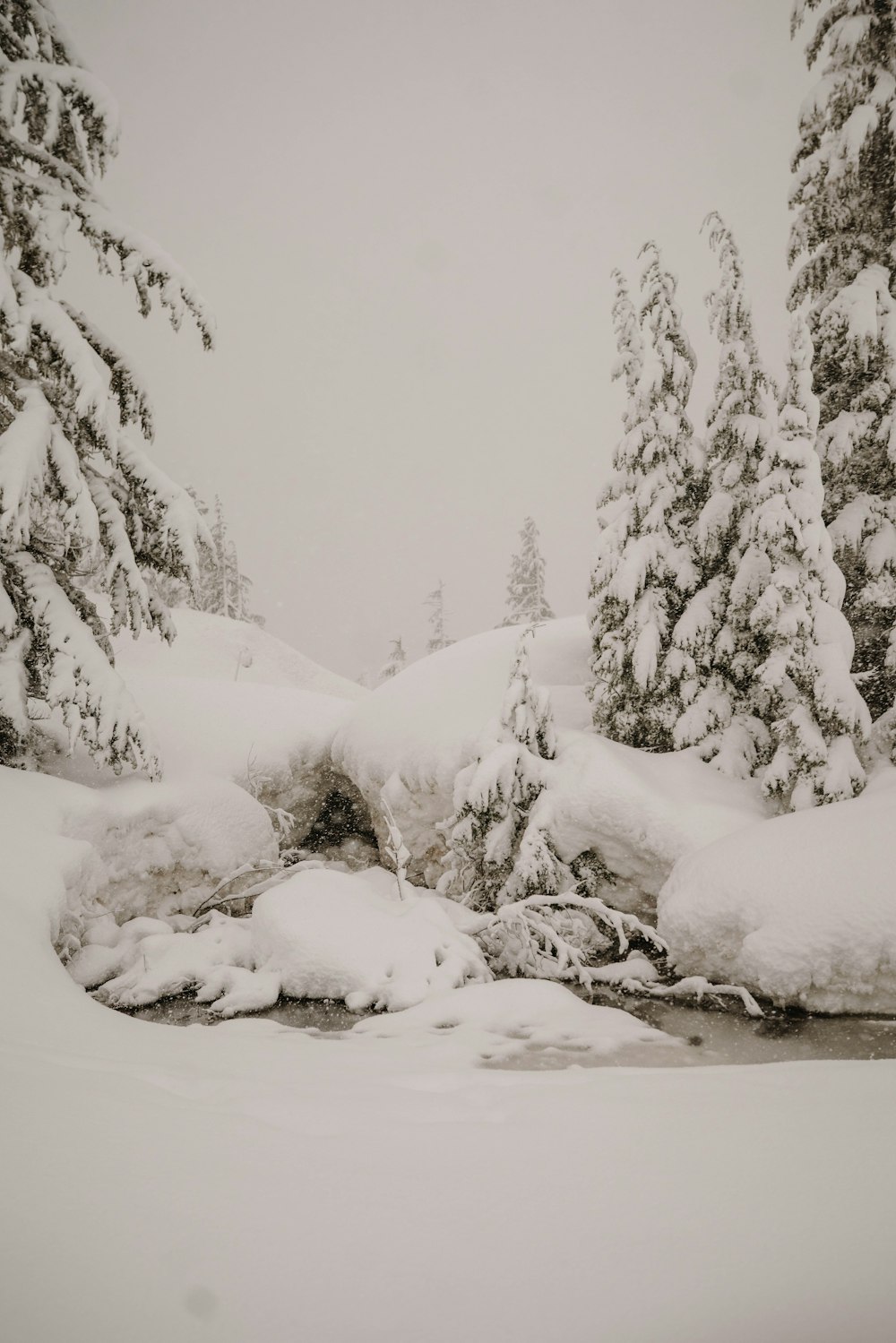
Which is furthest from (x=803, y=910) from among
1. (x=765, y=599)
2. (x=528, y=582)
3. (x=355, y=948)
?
(x=528, y=582)

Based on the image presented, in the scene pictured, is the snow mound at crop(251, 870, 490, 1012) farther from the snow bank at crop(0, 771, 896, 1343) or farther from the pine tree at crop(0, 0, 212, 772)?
the snow bank at crop(0, 771, 896, 1343)

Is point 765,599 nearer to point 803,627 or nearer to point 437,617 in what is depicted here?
point 803,627

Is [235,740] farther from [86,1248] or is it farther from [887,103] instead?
[887,103]

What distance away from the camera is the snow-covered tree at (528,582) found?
32.3 m

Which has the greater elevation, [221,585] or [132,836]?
[221,585]

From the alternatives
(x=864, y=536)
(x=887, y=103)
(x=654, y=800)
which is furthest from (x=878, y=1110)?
(x=887, y=103)

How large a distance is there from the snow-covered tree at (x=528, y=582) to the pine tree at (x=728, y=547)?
65.2ft

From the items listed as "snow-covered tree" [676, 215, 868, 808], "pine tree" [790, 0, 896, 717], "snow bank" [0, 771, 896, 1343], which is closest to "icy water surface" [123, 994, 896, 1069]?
"snow bank" [0, 771, 896, 1343]

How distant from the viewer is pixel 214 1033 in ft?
17.0

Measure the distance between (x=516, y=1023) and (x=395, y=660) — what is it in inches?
1187

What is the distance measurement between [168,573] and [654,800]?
8978 millimetres

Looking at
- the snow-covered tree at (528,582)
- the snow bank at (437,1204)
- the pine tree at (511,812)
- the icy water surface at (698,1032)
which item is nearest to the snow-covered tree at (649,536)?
the pine tree at (511,812)

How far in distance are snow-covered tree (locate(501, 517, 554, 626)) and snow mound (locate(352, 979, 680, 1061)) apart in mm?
25610

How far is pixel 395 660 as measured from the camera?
36375 mm
